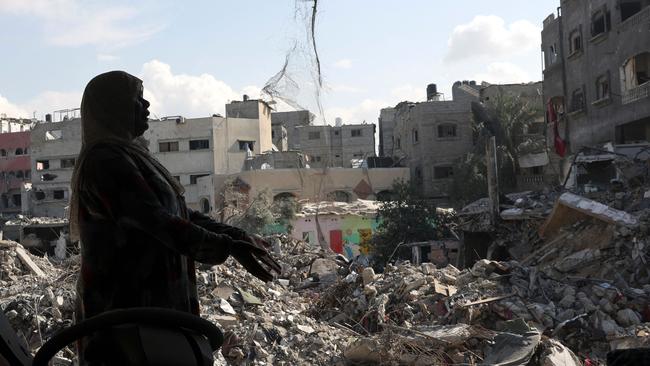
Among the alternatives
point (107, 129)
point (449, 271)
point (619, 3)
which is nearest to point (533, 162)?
point (619, 3)

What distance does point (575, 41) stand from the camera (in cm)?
2623

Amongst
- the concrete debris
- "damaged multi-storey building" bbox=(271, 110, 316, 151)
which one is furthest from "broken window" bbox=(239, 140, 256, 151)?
the concrete debris

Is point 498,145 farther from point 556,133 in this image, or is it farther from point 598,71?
point 598,71

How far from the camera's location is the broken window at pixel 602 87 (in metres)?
23.7

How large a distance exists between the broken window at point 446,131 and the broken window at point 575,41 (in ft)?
38.4

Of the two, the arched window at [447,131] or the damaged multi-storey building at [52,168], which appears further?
the damaged multi-storey building at [52,168]

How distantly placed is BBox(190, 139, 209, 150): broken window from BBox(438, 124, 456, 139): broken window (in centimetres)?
1383

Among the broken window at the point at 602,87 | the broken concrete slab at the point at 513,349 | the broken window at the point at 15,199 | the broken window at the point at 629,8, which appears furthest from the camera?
the broken window at the point at 15,199

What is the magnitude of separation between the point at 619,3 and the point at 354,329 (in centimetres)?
1748

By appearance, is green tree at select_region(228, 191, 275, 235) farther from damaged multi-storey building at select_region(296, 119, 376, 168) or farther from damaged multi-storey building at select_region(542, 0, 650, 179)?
damaged multi-storey building at select_region(296, 119, 376, 168)

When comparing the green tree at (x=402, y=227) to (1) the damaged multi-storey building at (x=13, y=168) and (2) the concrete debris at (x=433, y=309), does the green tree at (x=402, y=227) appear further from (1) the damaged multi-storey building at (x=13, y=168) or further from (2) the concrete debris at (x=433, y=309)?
(1) the damaged multi-storey building at (x=13, y=168)

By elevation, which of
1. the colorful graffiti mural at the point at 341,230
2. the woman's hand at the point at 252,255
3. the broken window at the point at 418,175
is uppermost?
the broken window at the point at 418,175

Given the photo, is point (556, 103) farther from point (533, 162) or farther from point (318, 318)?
point (318, 318)

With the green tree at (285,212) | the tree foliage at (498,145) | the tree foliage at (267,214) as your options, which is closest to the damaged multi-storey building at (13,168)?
→ the tree foliage at (267,214)
